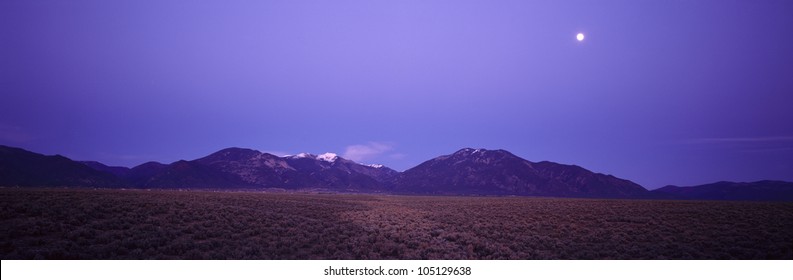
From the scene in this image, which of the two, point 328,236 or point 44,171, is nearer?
point 328,236

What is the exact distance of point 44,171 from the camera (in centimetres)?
15200

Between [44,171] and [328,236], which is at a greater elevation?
[44,171]

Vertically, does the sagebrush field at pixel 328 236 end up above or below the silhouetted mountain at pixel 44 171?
below

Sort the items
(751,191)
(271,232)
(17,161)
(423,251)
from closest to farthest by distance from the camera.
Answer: (423,251) < (271,232) < (17,161) < (751,191)

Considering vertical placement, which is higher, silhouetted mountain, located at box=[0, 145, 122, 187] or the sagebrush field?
silhouetted mountain, located at box=[0, 145, 122, 187]

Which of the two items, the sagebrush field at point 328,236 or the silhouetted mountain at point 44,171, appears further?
the silhouetted mountain at point 44,171

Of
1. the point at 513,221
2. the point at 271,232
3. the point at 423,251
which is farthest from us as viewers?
the point at 513,221

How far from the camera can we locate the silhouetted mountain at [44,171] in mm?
134625

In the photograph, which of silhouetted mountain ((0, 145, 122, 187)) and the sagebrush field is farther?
silhouetted mountain ((0, 145, 122, 187))

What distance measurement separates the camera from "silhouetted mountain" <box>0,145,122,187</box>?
5300 inches
